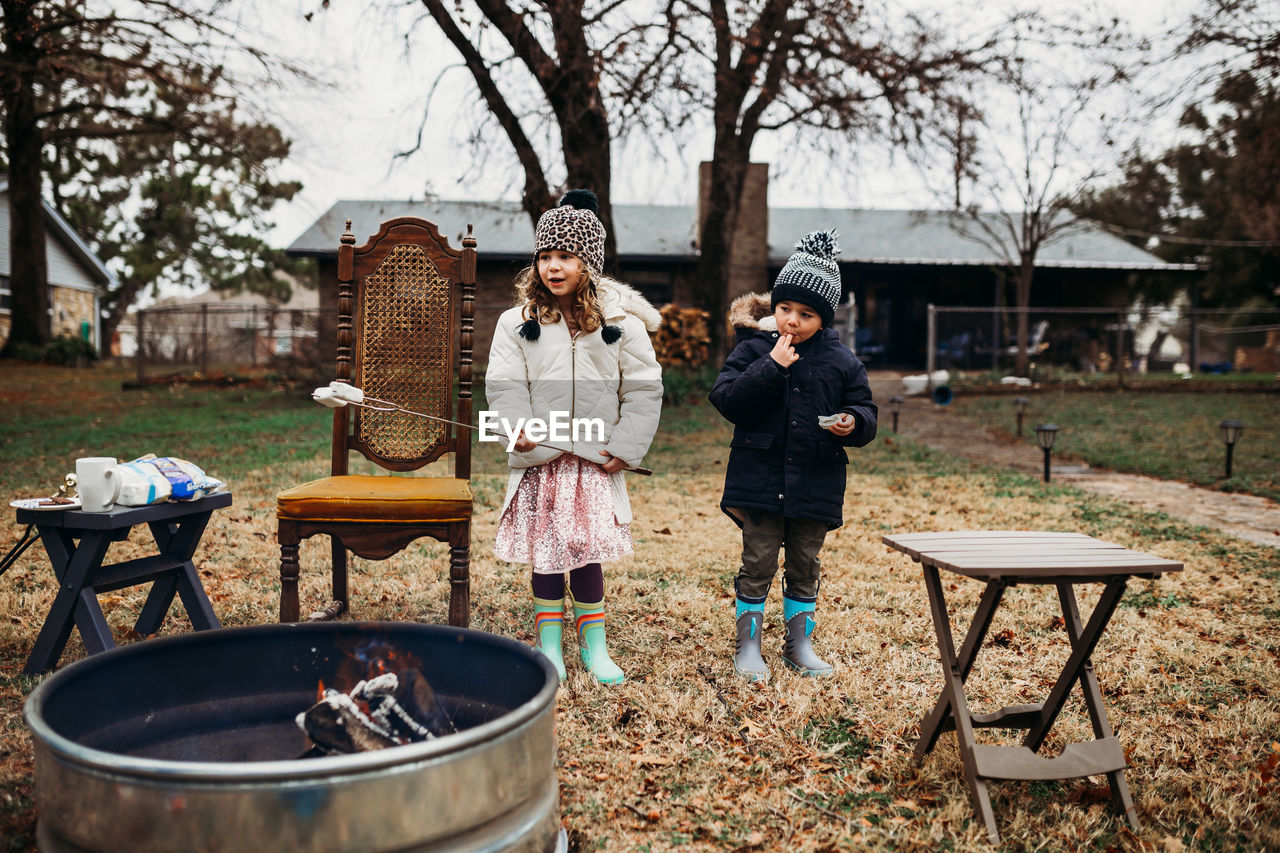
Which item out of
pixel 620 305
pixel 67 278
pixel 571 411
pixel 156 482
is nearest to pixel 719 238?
pixel 620 305

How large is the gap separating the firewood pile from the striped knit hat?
9.66 meters

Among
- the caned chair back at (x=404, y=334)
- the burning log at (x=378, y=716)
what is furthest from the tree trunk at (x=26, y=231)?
the burning log at (x=378, y=716)

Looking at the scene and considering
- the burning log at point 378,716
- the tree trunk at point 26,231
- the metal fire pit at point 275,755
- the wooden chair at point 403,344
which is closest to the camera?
the metal fire pit at point 275,755

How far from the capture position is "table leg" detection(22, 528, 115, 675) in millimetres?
3035

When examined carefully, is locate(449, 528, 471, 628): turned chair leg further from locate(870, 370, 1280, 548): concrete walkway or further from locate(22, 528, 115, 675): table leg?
locate(870, 370, 1280, 548): concrete walkway

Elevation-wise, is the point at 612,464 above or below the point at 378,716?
above

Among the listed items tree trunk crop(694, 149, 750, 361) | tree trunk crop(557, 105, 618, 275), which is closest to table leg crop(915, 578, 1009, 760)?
tree trunk crop(557, 105, 618, 275)

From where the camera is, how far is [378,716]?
2.15m

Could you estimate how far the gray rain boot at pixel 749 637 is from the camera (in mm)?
3428

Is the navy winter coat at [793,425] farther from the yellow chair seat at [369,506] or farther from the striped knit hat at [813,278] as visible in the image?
the yellow chair seat at [369,506]

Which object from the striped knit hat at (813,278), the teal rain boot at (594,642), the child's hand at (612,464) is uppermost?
the striped knit hat at (813,278)

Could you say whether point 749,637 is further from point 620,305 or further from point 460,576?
point 620,305

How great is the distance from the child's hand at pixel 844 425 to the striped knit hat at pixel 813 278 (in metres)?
0.37

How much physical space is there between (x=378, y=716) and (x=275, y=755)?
41cm
